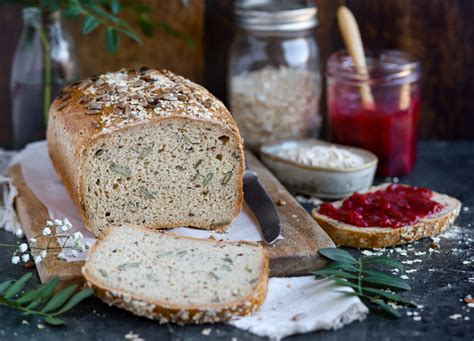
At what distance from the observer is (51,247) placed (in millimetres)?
2916

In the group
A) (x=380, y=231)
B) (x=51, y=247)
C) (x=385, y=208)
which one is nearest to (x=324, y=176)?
(x=385, y=208)

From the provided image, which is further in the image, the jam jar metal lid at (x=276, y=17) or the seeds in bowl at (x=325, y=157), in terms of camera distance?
the jam jar metal lid at (x=276, y=17)

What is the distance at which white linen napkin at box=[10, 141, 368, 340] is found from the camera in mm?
2486

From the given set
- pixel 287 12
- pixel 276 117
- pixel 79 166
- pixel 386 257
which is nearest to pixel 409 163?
pixel 276 117

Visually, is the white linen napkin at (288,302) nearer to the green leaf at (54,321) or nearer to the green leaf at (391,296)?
the green leaf at (391,296)

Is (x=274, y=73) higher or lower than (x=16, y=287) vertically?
higher

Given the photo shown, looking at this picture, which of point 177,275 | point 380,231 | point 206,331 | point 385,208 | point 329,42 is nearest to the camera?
point 206,331

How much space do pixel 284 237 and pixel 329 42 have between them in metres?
1.79

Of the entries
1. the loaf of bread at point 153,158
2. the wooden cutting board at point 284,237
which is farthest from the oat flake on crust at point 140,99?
the wooden cutting board at point 284,237

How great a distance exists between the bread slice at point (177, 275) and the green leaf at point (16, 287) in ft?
0.68

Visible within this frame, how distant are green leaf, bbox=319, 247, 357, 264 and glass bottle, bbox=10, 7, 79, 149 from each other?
1.72m

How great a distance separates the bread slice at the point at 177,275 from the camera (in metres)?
2.49

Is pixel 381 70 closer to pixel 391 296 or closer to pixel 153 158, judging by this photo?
pixel 153 158

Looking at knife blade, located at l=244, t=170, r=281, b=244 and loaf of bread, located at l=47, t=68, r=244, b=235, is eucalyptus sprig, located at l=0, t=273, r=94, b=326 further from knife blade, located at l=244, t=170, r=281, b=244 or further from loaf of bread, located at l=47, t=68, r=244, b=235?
knife blade, located at l=244, t=170, r=281, b=244
